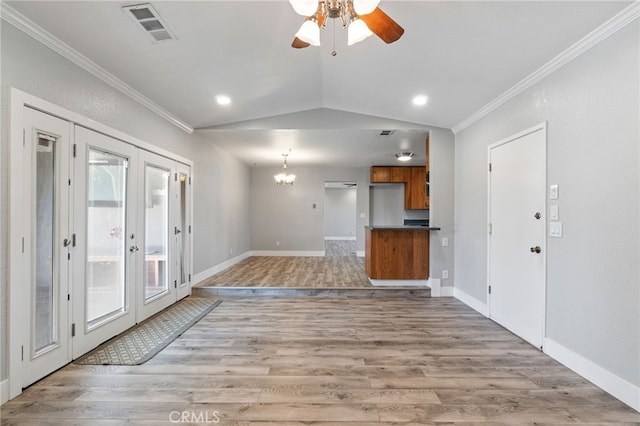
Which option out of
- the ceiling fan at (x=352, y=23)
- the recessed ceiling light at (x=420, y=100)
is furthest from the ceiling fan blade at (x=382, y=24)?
the recessed ceiling light at (x=420, y=100)

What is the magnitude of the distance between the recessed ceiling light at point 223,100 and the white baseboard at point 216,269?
274cm

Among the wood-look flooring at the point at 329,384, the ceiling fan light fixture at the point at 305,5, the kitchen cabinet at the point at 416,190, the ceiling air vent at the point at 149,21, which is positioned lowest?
the wood-look flooring at the point at 329,384

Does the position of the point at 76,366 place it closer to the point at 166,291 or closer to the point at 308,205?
the point at 166,291

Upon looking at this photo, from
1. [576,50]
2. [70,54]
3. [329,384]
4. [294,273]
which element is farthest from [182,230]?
[576,50]

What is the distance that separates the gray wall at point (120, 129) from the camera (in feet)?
6.48

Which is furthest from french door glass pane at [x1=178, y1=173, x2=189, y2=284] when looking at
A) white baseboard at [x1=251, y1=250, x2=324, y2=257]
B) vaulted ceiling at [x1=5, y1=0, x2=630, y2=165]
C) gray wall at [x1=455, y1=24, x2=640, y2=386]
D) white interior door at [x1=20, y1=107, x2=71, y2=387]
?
gray wall at [x1=455, y1=24, x2=640, y2=386]

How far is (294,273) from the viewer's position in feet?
19.4

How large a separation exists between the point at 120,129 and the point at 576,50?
4271 mm

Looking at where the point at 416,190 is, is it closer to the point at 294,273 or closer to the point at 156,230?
the point at 294,273

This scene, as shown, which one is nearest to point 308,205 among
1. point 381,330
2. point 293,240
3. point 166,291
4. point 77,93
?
point 293,240

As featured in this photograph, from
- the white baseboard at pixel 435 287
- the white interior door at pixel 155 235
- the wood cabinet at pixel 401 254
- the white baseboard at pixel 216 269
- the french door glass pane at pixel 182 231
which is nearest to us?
the white interior door at pixel 155 235

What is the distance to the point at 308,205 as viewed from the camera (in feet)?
27.8

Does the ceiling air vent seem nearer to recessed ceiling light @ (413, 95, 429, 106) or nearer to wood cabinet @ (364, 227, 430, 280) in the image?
recessed ceiling light @ (413, 95, 429, 106)

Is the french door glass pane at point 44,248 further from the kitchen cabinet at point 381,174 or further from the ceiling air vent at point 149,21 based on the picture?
the kitchen cabinet at point 381,174
